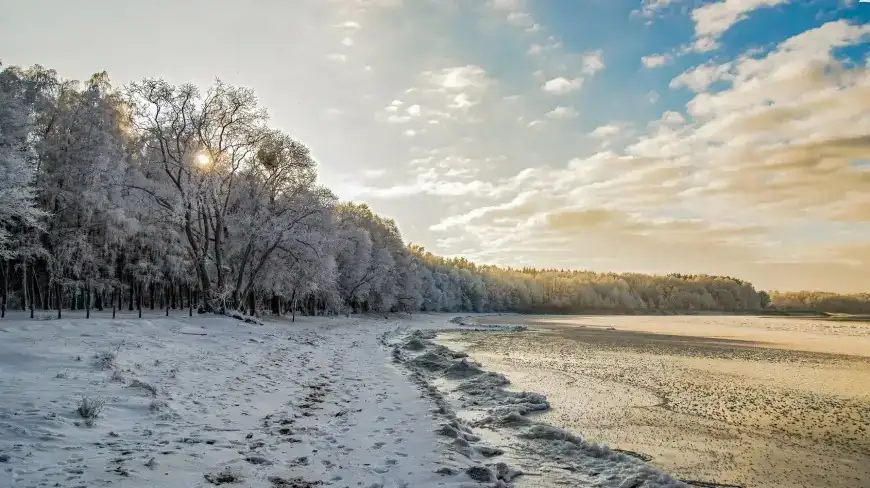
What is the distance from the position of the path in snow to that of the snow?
1.3 inches

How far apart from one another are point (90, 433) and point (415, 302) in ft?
295

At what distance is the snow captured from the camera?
6.97m

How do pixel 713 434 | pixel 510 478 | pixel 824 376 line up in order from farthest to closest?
pixel 824 376 → pixel 713 434 → pixel 510 478

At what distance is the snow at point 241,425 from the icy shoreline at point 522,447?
0.04 meters

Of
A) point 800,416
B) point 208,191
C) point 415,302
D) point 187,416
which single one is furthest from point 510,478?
point 415,302

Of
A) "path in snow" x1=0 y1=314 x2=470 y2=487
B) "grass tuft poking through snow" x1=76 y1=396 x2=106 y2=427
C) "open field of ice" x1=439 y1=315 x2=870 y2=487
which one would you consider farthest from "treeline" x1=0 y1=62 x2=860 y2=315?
"grass tuft poking through snow" x1=76 y1=396 x2=106 y2=427

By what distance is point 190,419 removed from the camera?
376 inches

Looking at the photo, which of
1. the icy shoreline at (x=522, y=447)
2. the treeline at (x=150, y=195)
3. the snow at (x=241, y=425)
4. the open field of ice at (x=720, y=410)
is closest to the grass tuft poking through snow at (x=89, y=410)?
the snow at (x=241, y=425)

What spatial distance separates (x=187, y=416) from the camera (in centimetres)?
971

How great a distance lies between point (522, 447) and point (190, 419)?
21.1ft

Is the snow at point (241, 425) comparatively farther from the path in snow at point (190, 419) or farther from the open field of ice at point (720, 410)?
the open field of ice at point (720, 410)

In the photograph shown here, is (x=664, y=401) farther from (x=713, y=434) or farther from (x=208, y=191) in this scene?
(x=208, y=191)

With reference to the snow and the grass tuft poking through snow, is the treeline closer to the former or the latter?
the snow

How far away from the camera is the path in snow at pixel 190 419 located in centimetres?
680
